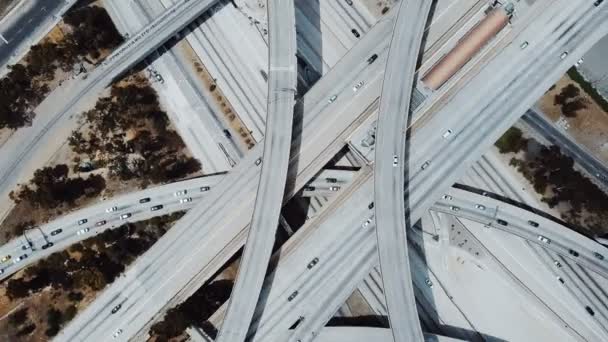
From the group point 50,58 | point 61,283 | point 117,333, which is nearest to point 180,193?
point 117,333

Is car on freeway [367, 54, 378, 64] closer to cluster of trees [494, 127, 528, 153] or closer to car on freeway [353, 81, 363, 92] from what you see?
car on freeway [353, 81, 363, 92]

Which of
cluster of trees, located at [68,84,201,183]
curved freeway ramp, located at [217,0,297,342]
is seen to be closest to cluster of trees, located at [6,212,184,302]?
cluster of trees, located at [68,84,201,183]

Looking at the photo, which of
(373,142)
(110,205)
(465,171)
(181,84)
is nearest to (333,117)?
(373,142)

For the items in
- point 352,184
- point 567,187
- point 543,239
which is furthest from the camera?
point 567,187

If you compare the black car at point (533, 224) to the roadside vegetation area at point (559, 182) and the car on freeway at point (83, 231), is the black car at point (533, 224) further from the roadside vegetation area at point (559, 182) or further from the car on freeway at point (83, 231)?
the car on freeway at point (83, 231)

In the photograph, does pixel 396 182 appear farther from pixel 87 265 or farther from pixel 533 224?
pixel 87 265

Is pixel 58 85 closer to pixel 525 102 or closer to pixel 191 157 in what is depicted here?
pixel 191 157

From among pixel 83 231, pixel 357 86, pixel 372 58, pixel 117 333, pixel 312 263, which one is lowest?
pixel 312 263
